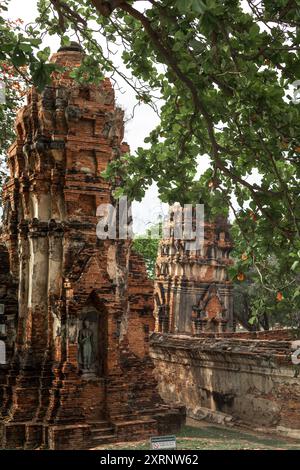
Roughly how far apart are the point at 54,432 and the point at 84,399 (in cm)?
115

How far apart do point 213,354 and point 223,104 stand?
489 inches

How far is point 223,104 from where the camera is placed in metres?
6.31

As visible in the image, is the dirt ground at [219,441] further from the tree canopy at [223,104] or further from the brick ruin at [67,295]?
the tree canopy at [223,104]

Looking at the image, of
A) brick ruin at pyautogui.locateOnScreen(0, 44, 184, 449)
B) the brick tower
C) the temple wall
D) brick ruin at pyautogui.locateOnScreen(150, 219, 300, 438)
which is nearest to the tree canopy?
brick ruin at pyautogui.locateOnScreen(150, 219, 300, 438)

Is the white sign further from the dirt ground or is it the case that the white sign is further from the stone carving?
the stone carving

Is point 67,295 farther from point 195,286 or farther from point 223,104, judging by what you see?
point 195,286

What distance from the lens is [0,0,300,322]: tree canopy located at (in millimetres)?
5684

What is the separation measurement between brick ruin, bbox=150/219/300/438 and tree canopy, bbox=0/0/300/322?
5.73ft

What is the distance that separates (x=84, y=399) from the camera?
12.5 metres

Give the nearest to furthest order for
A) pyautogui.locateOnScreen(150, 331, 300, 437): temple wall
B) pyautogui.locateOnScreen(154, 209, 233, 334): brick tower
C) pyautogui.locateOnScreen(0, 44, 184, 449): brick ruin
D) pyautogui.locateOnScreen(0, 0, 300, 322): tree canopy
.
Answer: pyautogui.locateOnScreen(0, 0, 300, 322): tree canopy, pyautogui.locateOnScreen(0, 44, 184, 449): brick ruin, pyautogui.locateOnScreen(150, 331, 300, 437): temple wall, pyautogui.locateOnScreen(154, 209, 233, 334): brick tower

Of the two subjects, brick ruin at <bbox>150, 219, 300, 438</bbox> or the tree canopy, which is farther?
brick ruin at <bbox>150, 219, 300, 438</bbox>

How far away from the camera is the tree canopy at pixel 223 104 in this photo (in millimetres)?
5684
